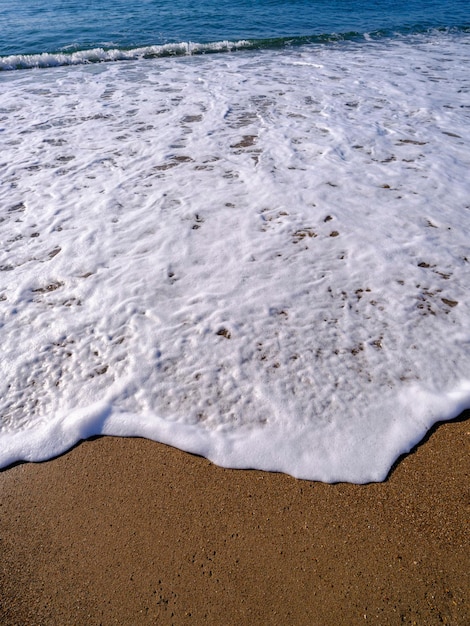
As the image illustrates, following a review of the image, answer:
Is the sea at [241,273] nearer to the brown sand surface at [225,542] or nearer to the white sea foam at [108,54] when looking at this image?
the brown sand surface at [225,542]

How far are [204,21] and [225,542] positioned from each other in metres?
18.0

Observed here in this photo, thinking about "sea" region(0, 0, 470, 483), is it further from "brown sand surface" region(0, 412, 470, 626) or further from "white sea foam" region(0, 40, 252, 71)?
"white sea foam" region(0, 40, 252, 71)

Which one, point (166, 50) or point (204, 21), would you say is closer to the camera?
→ point (166, 50)

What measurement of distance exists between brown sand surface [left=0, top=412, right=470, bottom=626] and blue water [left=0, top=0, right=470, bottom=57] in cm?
1389

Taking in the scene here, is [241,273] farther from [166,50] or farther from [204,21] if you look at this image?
[204,21]

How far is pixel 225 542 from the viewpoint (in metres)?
1.87

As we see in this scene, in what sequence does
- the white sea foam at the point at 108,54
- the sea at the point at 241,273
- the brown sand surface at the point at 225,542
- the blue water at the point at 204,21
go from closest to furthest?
the brown sand surface at the point at 225,542
the sea at the point at 241,273
the white sea foam at the point at 108,54
the blue water at the point at 204,21

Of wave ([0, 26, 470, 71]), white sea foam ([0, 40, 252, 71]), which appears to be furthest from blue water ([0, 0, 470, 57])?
white sea foam ([0, 40, 252, 71])

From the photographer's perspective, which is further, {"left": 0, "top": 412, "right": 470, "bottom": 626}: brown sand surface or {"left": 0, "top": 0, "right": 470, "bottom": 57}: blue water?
{"left": 0, "top": 0, "right": 470, "bottom": 57}: blue water

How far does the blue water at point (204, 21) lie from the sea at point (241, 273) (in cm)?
684

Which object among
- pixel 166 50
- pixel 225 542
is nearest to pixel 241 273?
pixel 225 542

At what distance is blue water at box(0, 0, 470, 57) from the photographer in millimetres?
13203

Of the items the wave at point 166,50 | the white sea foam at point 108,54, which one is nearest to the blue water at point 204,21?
the wave at point 166,50

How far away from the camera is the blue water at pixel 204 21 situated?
13203 mm
